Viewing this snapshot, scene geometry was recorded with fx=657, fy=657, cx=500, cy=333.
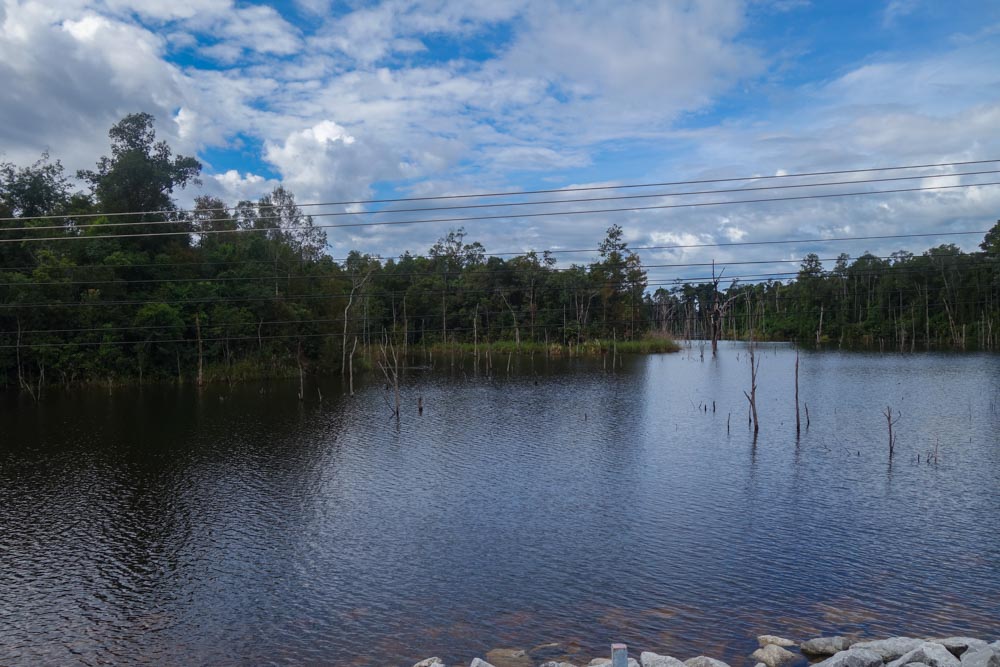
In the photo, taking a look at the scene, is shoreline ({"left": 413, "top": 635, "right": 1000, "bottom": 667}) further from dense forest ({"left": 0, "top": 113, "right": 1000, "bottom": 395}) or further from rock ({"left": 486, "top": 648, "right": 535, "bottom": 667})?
dense forest ({"left": 0, "top": 113, "right": 1000, "bottom": 395})

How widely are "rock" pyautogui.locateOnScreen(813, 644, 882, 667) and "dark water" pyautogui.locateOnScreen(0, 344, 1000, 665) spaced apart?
1.52 m

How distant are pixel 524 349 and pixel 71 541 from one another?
55458 mm

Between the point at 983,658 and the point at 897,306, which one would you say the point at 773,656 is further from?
the point at 897,306

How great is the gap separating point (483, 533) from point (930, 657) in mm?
9546

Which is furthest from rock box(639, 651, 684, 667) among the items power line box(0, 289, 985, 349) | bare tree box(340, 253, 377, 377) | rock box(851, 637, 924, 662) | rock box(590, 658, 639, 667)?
bare tree box(340, 253, 377, 377)

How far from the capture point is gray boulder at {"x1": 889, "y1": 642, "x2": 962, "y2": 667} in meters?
8.15

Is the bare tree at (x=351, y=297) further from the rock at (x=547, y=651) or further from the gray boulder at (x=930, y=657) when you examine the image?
the gray boulder at (x=930, y=657)

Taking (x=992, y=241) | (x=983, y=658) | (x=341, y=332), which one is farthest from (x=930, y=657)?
(x=992, y=241)

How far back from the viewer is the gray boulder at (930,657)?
321 inches

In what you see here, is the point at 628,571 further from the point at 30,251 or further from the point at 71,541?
the point at 30,251

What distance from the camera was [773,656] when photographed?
380 inches

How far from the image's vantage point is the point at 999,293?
67.8 metres

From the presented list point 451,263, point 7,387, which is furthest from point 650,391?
point 451,263

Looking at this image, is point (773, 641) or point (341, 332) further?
point (341, 332)
